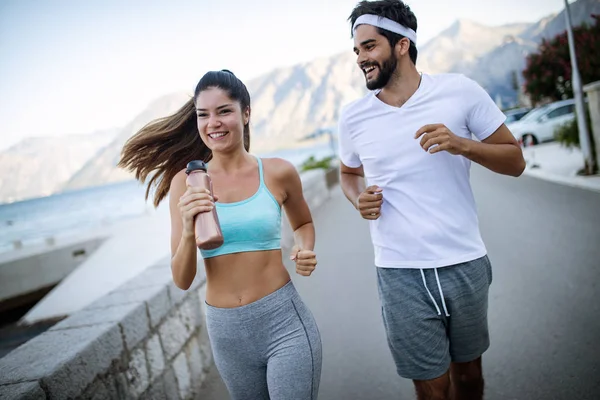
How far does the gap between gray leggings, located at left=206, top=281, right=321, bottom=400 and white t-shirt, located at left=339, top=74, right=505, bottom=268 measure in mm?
661

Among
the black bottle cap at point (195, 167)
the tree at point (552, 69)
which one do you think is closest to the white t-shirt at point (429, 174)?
the black bottle cap at point (195, 167)

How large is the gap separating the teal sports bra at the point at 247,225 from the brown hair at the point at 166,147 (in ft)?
1.91

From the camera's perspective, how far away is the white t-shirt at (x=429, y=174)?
228 cm

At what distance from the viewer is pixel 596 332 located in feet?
12.3

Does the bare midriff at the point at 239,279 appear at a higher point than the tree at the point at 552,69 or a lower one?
lower

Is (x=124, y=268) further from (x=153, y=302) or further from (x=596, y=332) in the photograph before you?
(x=596, y=332)

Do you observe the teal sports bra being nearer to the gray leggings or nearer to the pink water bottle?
the gray leggings

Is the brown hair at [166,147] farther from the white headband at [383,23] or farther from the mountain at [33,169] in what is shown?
the mountain at [33,169]

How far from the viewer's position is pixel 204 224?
1.49m

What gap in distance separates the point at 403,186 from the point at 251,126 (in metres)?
0.91

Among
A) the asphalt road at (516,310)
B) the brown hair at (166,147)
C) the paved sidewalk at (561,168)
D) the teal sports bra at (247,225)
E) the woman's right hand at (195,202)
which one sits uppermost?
the brown hair at (166,147)

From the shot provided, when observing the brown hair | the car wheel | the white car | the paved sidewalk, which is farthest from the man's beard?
the car wheel

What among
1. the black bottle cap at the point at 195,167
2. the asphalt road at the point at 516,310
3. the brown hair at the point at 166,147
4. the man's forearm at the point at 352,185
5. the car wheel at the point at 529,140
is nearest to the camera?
the black bottle cap at the point at 195,167

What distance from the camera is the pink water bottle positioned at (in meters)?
1.47
